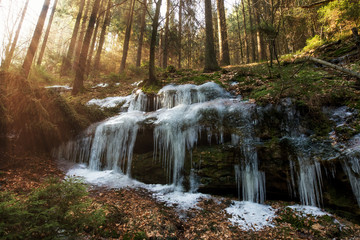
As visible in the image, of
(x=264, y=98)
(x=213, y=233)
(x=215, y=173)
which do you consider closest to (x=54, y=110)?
(x=215, y=173)

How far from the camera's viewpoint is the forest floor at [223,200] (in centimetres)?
336

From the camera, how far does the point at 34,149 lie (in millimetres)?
6871

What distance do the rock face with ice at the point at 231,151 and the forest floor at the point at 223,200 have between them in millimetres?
461

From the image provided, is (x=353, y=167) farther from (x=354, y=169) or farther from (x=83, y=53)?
(x=83, y=53)

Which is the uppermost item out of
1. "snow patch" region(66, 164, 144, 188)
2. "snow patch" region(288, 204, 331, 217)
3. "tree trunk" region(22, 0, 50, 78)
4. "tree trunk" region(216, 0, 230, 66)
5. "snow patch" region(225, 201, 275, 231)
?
"tree trunk" region(216, 0, 230, 66)

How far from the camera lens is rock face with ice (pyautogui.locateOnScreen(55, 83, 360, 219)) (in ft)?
13.9

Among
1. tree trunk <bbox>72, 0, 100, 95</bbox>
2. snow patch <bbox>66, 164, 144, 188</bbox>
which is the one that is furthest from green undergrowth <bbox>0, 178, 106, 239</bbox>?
tree trunk <bbox>72, 0, 100, 95</bbox>

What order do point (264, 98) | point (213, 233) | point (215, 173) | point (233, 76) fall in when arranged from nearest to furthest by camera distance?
point (213, 233)
point (215, 173)
point (264, 98)
point (233, 76)

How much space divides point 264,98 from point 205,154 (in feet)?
9.64

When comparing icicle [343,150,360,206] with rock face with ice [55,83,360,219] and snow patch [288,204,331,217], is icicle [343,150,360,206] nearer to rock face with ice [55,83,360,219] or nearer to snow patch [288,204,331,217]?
rock face with ice [55,83,360,219]

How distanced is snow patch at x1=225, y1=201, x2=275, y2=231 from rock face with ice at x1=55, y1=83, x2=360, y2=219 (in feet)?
1.03

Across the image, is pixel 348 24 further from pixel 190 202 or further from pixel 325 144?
pixel 190 202

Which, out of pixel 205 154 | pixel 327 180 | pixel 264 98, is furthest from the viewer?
pixel 264 98

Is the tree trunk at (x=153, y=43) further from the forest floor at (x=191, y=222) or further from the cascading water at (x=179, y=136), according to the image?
the forest floor at (x=191, y=222)
